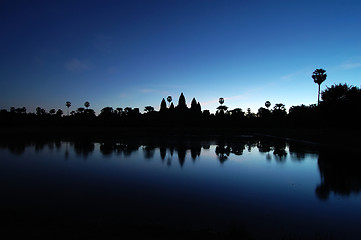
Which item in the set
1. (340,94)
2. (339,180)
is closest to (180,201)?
(339,180)

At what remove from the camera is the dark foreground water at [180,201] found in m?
6.01

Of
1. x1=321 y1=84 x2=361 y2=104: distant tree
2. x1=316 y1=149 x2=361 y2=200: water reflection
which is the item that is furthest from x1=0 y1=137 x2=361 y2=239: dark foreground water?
x1=321 y1=84 x2=361 y2=104: distant tree

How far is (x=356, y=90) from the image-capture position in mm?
37531

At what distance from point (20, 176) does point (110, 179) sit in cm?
524

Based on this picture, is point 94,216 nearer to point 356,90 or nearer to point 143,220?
point 143,220

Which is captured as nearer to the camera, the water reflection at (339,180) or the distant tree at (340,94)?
the water reflection at (339,180)

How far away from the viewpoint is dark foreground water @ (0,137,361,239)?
601cm

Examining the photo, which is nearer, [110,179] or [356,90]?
[110,179]

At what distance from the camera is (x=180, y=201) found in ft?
28.6

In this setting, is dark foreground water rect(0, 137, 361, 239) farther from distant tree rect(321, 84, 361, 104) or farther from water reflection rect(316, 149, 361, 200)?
distant tree rect(321, 84, 361, 104)

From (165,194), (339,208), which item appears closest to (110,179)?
(165,194)

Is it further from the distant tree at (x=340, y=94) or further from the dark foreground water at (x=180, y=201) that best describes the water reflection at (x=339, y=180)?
the distant tree at (x=340, y=94)

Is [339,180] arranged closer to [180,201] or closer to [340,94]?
[180,201]

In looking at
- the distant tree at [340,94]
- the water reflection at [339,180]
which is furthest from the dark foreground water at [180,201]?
the distant tree at [340,94]
